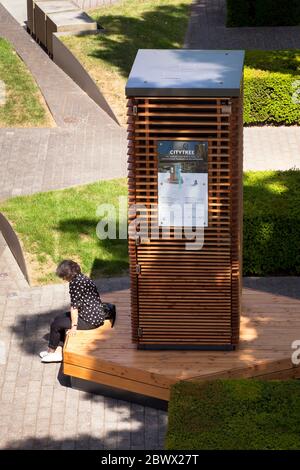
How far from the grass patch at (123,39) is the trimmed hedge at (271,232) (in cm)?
636

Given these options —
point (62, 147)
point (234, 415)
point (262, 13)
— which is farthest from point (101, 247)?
point (262, 13)

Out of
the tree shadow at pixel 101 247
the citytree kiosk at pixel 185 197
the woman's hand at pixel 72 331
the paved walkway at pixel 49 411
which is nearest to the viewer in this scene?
the citytree kiosk at pixel 185 197

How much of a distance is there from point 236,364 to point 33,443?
7.58ft

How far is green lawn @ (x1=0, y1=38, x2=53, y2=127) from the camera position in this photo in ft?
74.6

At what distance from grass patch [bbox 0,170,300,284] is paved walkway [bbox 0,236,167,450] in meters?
1.58

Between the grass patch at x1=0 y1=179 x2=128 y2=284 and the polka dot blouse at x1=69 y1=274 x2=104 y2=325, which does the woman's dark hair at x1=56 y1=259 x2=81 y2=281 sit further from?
the grass patch at x1=0 y1=179 x2=128 y2=284

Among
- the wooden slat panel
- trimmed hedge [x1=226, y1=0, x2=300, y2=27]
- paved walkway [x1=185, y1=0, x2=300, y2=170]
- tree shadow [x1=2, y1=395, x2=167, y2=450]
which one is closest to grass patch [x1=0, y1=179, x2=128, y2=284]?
paved walkway [x1=185, y1=0, x2=300, y2=170]

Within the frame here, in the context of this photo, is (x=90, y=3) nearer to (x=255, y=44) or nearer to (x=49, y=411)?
(x=255, y=44)

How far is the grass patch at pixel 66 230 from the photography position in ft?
54.5

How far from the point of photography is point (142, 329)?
13.5 metres

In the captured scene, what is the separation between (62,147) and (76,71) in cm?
362

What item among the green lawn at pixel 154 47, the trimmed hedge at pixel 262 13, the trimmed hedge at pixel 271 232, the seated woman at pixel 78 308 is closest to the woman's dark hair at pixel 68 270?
the seated woman at pixel 78 308

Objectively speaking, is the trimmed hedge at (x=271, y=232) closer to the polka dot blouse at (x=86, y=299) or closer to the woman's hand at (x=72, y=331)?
the polka dot blouse at (x=86, y=299)

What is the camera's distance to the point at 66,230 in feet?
57.1
